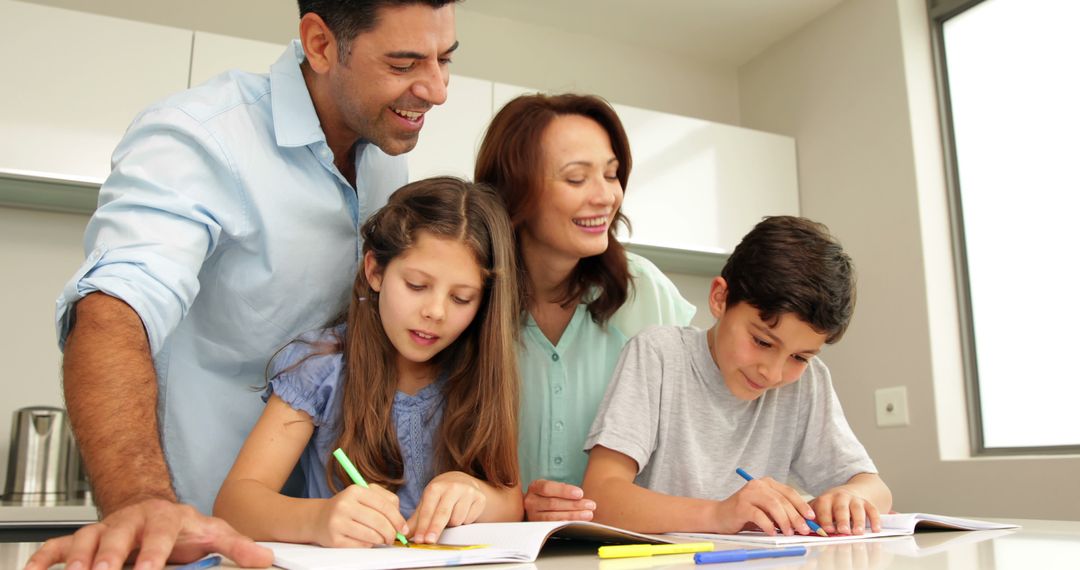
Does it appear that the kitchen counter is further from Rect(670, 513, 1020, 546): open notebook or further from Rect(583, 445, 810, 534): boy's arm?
Rect(670, 513, 1020, 546): open notebook

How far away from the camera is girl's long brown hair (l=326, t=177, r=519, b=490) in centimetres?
115

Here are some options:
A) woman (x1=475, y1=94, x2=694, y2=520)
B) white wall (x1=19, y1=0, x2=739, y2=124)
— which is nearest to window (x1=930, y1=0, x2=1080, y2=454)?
white wall (x1=19, y1=0, x2=739, y2=124)

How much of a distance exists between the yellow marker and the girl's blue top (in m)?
0.50

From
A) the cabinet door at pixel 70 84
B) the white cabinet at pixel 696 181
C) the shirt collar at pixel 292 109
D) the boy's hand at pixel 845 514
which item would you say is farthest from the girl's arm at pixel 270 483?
the white cabinet at pixel 696 181

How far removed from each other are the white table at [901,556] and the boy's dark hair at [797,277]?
1.30ft

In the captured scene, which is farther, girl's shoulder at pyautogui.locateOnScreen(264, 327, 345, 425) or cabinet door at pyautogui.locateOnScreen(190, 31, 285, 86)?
cabinet door at pyautogui.locateOnScreen(190, 31, 285, 86)

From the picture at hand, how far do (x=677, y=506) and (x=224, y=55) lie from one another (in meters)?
1.77

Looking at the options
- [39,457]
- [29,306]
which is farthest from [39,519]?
[29,306]

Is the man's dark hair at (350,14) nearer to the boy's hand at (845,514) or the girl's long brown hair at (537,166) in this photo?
the girl's long brown hair at (537,166)

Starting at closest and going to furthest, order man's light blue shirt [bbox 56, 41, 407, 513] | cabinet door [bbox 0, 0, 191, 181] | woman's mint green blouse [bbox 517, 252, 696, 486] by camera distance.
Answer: man's light blue shirt [bbox 56, 41, 407, 513]
woman's mint green blouse [bbox 517, 252, 696, 486]
cabinet door [bbox 0, 0, 191, 181]

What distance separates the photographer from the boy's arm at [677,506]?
0.97m

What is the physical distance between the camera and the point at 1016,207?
2469 millimetres

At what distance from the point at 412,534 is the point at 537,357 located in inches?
20.6

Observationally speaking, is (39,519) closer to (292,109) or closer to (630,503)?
(292,109)
